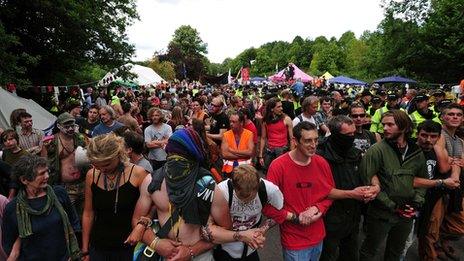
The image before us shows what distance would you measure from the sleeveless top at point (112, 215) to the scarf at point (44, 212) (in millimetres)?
232

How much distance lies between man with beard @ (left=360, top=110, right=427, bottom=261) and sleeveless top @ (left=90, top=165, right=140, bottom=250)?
232cm

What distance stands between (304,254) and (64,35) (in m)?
15.6

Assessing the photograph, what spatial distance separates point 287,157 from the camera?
3297mm

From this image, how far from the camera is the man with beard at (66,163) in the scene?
12.9ft

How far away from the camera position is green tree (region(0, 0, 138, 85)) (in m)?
13.7

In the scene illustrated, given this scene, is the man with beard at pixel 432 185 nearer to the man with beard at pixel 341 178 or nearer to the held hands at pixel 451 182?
the held hands at pixel 451 182

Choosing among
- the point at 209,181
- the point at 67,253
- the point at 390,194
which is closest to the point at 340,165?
the point at 390,194

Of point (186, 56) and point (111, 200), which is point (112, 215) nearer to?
point (111, 200)

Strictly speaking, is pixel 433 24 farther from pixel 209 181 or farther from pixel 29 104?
pixel 209 181

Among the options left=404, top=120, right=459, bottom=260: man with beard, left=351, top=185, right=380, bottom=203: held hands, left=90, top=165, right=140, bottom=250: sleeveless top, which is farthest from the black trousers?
left=404, top=120, right=459, bottom=260: man with beard

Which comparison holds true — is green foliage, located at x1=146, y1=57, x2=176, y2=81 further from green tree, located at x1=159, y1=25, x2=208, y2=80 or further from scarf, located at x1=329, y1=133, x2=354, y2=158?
scarf, located at x1=329, y1=133, x2=354, y2=158

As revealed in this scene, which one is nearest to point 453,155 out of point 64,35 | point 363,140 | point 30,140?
point 363,140

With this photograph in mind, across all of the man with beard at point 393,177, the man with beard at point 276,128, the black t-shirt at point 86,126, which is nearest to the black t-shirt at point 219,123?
the man with beard at point 276,128

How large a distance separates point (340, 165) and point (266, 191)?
3.71ft
